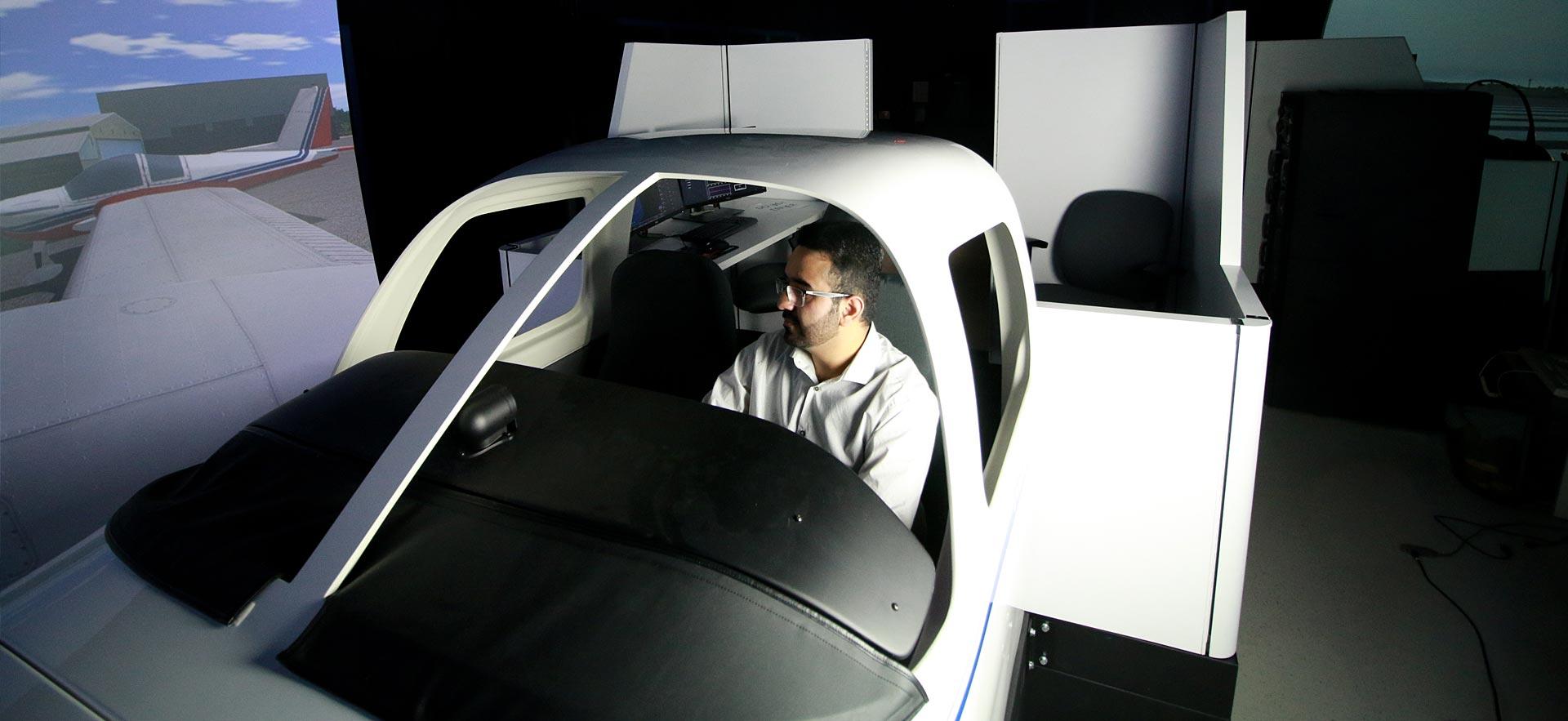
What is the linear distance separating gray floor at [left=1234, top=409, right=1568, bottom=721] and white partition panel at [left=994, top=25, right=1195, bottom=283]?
4.06 feet

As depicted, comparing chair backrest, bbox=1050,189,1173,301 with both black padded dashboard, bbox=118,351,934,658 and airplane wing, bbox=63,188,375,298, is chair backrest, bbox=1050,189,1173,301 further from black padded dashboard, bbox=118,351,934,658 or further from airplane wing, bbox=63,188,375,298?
airplane wing, bbox=63,188,375,298

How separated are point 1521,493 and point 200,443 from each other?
4518mm

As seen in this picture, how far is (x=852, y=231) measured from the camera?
1.50 meters

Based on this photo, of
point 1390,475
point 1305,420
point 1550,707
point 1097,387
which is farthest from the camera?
point 1305,420

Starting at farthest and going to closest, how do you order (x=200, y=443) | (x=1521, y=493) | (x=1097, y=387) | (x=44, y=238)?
(x=1521, y=493), (x=200, y=443), (x=44, y=238), (x=1097, y=387)

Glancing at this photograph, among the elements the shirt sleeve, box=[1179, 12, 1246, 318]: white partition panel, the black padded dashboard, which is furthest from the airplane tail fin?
box=[1179, 12, 1246, 318]: white partition panel

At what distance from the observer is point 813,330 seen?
1.51 metres

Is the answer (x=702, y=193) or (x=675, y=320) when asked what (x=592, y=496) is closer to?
(x=675, y=320)

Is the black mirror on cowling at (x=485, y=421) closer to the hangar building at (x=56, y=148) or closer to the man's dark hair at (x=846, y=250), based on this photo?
the man's dark hair at (x=846, y=250)

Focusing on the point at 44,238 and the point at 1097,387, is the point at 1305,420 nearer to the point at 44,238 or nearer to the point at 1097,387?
the point at 1097,387

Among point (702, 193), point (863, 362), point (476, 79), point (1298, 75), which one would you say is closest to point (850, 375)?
point (863, 362)

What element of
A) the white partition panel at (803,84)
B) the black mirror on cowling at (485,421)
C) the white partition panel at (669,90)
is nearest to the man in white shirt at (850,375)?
the black mirror on cowling at (485,421)

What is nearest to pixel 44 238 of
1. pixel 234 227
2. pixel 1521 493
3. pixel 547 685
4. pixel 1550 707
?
pixel 234 227

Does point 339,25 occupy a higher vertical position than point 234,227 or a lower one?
higher
